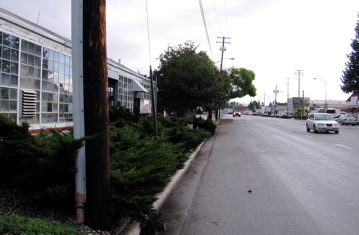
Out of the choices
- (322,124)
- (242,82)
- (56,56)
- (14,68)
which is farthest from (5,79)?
(242,82)

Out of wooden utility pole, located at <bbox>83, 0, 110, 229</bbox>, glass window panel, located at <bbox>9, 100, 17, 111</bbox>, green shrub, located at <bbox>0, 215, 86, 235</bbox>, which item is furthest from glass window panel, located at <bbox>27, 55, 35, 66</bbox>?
green shrub, located at <bbox>0, 215, 86, 235</bbox>

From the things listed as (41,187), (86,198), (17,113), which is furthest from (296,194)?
(17,113)

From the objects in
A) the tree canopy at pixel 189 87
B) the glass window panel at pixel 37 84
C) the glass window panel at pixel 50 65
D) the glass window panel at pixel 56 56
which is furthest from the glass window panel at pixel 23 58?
the tree canopy at pixel 189 87

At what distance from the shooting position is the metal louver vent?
8321mm

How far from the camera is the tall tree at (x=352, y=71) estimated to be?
47.2 meters

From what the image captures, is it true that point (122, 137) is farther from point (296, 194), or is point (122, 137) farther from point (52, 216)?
point (296, 194)

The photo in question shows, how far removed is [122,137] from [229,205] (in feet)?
7.80

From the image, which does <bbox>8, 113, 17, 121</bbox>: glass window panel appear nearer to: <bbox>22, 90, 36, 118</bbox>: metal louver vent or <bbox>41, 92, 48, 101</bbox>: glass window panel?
<bbox>22, 90, 36, 118</bbox>: metal louver vent

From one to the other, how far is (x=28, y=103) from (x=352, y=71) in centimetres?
5093

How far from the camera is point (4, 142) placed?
181 inches

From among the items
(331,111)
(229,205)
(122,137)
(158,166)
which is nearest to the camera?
(158,166)

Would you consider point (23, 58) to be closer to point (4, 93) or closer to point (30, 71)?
point (30, 71)

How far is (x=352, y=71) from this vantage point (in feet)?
158

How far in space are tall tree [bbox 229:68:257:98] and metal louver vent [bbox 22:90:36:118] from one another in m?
46.4
